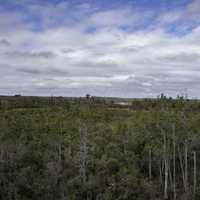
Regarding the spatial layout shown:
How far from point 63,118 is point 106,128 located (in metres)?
8.65

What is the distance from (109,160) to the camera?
24047 millimetres

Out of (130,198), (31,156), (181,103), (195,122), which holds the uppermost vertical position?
(181,103)

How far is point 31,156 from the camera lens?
24234mm

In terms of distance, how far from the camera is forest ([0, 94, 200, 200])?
66.5ft

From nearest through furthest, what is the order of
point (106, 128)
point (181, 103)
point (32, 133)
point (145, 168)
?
point (181, 103), point (145, 168), point (32, 133), point (106, 128)

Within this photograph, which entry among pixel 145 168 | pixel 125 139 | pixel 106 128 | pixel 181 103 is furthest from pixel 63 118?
pixel 181 103

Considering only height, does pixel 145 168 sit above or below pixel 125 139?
below

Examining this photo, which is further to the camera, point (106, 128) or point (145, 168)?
point (106, 128)

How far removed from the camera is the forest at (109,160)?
2028 centimetres

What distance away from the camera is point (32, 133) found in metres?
29.8

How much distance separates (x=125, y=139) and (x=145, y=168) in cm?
367

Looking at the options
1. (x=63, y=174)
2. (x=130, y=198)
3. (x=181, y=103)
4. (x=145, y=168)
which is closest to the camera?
(x=130, y=198)

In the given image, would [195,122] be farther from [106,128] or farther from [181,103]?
[106,128]

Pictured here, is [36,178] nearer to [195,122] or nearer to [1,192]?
[1,192]
